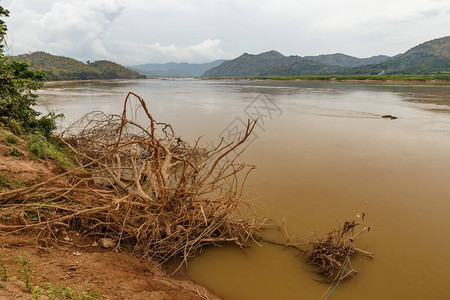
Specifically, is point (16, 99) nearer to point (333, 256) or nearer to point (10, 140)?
point (10, 140)

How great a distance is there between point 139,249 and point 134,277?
741mm

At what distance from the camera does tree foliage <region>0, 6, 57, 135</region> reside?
7.19 meters

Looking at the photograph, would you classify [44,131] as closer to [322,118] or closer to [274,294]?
[274,294]

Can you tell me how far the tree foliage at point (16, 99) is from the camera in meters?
7.19

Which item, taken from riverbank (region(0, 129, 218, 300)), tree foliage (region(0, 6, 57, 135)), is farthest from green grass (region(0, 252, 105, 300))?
tree foliage (region(0, 6, 57, 135))

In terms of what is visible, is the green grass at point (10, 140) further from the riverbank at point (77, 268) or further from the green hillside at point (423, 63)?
the green hillside at point (423, 63)

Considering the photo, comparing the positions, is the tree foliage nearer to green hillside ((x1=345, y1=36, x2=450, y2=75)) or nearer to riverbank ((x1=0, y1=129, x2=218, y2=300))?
riverbank ((x1=0, y1=129, x2=218, y2=300))

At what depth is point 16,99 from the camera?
752cm

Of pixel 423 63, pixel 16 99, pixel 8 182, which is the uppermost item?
pixel 423 63

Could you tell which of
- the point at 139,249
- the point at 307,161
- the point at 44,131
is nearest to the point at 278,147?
the point at 307,161

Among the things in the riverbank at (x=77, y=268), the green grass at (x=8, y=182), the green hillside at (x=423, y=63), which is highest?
the green hillside at (x=423, y=63)

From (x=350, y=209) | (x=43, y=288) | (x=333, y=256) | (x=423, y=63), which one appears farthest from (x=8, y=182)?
(x=423, y=63)

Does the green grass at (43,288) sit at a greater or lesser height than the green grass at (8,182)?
lesser

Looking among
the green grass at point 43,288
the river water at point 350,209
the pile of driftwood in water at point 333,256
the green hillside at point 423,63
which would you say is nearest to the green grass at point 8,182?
the green grass at point 43,288
